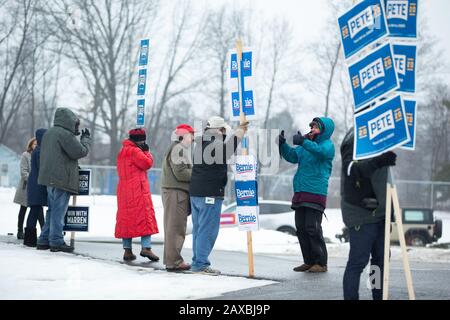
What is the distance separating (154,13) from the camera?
52.2 m

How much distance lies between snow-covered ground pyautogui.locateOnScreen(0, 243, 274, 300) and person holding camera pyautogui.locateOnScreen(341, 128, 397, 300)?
159 cm

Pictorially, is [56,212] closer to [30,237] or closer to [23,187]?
[30,237]

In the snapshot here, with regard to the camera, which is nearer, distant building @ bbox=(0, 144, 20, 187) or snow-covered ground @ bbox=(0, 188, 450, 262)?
snow-covered ground @ bbox=(0, 188, 450, 262)

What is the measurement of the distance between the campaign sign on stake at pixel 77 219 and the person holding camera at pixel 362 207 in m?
6.00

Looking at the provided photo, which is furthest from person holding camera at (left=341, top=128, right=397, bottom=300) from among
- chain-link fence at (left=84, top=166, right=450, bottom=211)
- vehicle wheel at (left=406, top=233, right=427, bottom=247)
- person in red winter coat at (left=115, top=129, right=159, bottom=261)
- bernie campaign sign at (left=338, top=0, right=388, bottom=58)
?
chain-link fence at (left=84, top=166, right=450, bottom=211)

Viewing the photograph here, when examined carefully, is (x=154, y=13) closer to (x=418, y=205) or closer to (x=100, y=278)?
(x=418, y=205)

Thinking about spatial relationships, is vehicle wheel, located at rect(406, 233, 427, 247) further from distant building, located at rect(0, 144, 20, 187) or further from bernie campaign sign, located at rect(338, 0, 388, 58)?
bernie campaign sign, located at rect(338, 0, 388, 58)

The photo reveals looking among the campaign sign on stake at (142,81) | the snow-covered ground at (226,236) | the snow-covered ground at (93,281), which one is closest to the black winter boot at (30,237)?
the snow-covered ground at (93,281)

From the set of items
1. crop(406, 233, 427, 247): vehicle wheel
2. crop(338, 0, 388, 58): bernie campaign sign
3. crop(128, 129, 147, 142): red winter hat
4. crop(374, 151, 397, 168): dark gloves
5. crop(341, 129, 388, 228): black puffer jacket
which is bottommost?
crop(406, 233, 427, 247): vehicle wheel

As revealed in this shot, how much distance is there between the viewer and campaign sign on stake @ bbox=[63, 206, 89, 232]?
13312 mm

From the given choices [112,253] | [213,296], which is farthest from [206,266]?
[112,253]

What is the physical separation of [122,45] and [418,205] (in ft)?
70.3

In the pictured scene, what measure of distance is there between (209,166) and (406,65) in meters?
3.53
